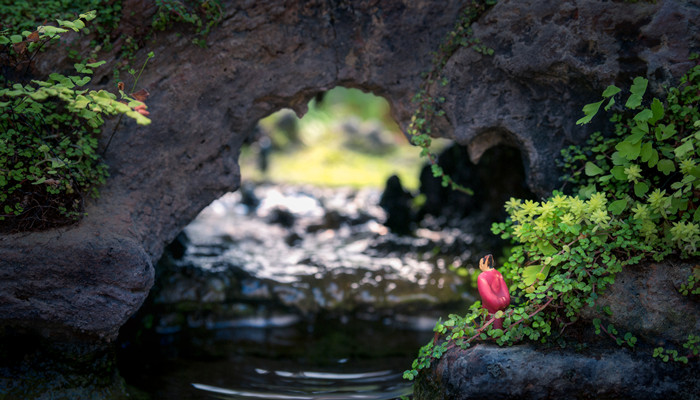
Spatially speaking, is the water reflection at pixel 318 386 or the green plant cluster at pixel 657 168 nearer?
the green plant cluster at pixel 657 168

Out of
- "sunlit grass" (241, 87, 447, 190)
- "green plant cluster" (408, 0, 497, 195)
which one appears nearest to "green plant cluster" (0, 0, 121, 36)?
"green plant cluster" (408, 0, 497, 195)

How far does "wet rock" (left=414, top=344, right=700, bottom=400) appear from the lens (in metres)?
3.29

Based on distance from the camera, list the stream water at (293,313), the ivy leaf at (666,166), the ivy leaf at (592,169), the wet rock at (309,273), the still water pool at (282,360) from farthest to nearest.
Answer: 1. the wet rock at (309,273)
2. the stream water at (293,313)
3. the still water pool at (282,360)
4. the ivy leaf at (592,169)
5. the ivy leaf at (666,166)

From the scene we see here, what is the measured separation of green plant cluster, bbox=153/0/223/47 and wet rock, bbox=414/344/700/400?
10.1 ft

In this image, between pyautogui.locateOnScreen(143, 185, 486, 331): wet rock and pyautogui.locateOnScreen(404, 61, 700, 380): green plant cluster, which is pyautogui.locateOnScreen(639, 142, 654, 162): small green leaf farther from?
pyautogui.locateOnScreen(143, 185, 486, 331): wet rock

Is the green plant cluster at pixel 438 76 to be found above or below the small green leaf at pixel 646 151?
above

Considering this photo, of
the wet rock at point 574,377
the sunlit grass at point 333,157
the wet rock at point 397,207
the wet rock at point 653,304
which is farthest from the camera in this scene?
the sunlit grass at point 333,157

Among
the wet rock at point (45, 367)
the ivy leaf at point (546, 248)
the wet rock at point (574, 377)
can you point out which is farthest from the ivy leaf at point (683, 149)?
the wet rock at point (45, 367)

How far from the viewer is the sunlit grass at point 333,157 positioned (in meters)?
11.4

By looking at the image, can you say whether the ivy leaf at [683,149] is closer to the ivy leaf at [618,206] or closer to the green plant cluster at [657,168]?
the green plant cluster at [657,168]

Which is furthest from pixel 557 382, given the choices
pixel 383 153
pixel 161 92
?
pixel 383 153

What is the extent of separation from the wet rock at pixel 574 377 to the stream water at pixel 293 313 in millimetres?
1166

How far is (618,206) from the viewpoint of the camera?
3.59 m

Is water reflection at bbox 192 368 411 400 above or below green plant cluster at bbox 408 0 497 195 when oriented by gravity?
below
